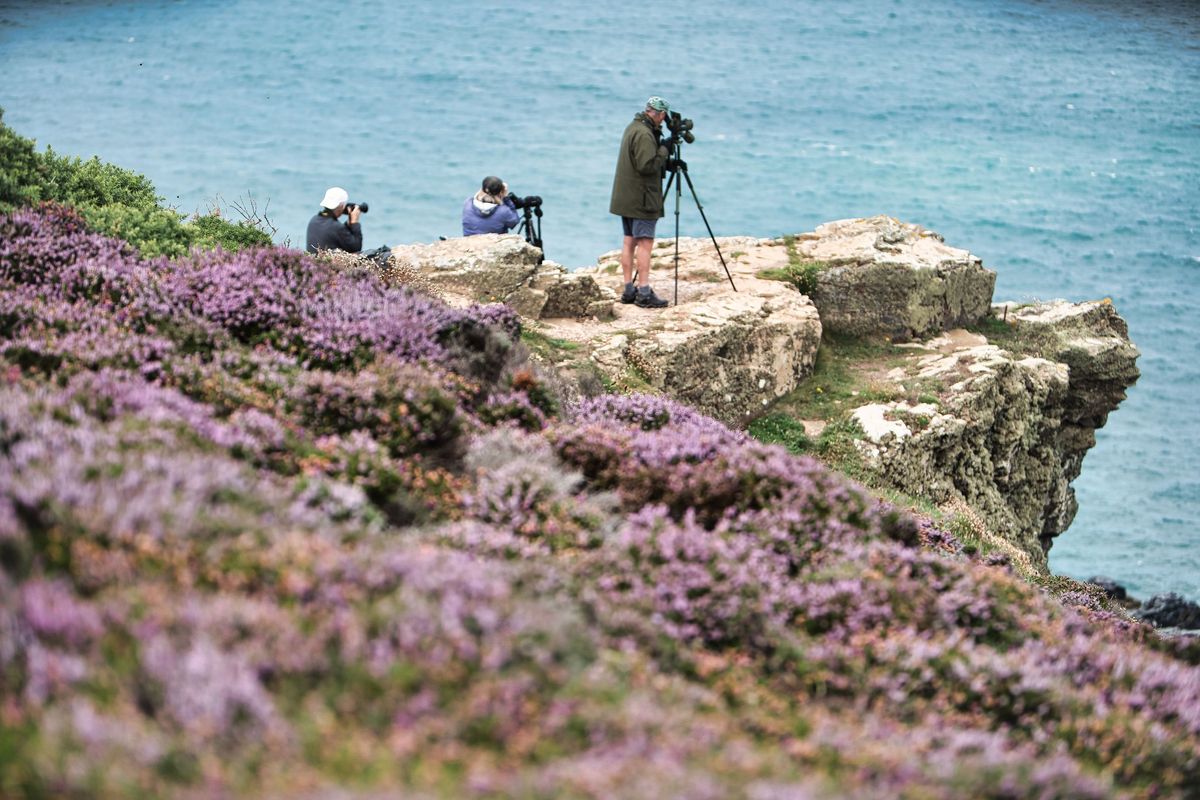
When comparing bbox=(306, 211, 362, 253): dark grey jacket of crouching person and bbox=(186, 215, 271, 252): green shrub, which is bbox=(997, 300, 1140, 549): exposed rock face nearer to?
bbox=(306, 211, 362, 253): dark grey jacket of crouching person

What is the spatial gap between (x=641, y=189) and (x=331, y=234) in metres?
4.53

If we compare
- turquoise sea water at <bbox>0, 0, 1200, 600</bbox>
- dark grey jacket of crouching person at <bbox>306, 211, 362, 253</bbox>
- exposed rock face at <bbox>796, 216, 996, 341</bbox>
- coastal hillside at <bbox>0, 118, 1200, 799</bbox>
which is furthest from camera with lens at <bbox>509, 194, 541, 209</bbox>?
turquoise sea water at <bbox>0, 0, 1200, 600</bbox>

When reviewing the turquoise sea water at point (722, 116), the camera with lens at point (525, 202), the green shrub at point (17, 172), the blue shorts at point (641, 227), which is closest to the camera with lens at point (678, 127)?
the blue shorts at point (641, 227)

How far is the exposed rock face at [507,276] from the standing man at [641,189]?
0.76 metres

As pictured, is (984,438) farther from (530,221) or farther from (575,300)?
(530,221)

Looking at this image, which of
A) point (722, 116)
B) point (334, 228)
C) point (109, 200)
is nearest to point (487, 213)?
point (334, 228)

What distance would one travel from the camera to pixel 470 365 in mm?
9555

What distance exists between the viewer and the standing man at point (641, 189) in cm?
1594

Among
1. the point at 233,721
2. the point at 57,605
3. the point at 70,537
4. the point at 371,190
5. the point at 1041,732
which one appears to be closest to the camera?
the point at 233,721

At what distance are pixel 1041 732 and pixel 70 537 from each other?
198 inches

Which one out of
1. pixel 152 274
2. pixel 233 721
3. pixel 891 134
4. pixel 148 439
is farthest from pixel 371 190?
pixel 233 721

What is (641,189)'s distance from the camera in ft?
53.5

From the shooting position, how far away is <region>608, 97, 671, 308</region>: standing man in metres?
15.9

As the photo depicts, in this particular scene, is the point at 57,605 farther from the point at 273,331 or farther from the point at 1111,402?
the point at 1111,402
